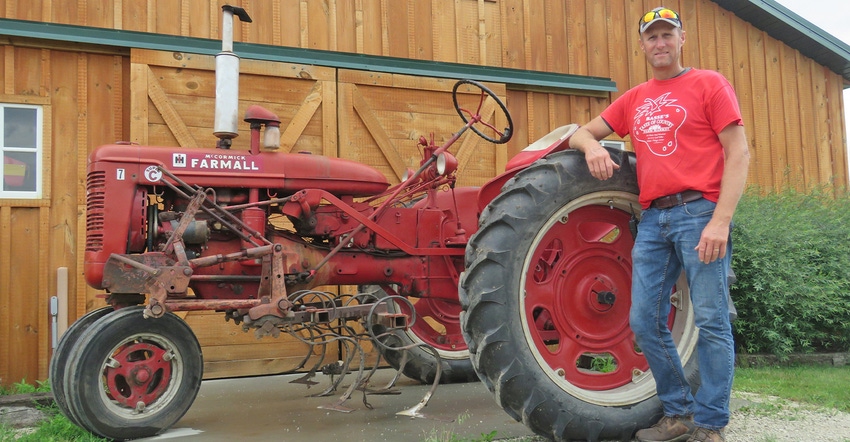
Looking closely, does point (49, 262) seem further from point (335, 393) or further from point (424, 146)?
point (424, 146)

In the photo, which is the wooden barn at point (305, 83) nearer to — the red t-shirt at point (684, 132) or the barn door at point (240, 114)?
the barn door at point (240, 114)

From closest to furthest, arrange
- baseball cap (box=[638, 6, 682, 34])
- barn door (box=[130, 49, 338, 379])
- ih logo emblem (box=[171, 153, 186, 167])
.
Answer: baseball cap (box=[638, 6, 682, 34]) → ih logo emblem (box=[171, 153, 186, 167]) → barn door (box=[130, 49, 338, 379])

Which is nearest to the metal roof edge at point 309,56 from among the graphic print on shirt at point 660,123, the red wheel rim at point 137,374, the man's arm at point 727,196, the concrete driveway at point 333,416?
the concrete driveway at point 333,416

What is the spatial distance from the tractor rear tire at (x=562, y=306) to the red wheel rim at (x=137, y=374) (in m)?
1.53

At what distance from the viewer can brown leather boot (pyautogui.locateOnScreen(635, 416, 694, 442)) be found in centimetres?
297

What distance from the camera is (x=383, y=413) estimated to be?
3.93m

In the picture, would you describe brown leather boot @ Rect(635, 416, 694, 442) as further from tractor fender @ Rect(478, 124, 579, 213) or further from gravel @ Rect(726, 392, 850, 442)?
tractor fender @ Rect(478, 124, 579, 213)

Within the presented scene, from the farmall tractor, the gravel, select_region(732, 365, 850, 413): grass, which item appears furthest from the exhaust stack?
select_region(732, 365, 850, 413): grass

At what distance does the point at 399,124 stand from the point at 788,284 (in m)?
3.57

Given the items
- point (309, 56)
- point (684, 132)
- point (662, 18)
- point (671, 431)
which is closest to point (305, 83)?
point (309, 56)

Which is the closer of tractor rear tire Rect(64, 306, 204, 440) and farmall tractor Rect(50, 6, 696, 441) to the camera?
farmall tractor Rect(50, 6, 696, 441)

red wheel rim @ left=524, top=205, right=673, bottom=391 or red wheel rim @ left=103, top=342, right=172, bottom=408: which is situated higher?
red wheel rim @ left=524, top=205, right=673, bottom=391

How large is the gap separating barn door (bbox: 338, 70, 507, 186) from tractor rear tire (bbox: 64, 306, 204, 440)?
2854 millimetres

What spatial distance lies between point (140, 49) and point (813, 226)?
6.14m
